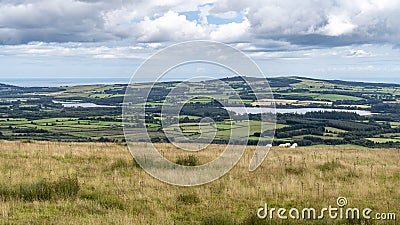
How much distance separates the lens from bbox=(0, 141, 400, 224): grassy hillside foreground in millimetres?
9672

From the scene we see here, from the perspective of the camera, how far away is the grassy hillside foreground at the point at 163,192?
9672 millimetres

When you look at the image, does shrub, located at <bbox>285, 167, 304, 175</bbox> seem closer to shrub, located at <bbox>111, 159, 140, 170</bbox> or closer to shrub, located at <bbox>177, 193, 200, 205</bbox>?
shrub, located at <bbox>177, 193, 200, 205</bbox>

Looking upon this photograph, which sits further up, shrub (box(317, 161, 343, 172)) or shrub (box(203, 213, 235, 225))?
shrub (box(203, 213, 235, 225))

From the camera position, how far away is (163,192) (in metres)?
12.3

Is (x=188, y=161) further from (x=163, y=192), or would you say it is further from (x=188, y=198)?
(x=188, y=198)

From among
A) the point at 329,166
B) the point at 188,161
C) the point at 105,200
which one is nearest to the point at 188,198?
the point at 105,200

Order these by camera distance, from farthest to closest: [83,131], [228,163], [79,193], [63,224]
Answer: [83,131], [228,163], [79,193], [63,224]

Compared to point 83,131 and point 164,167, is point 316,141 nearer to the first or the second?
point 83,131

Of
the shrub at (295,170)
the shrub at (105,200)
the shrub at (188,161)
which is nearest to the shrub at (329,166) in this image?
the shrub at (295,170)

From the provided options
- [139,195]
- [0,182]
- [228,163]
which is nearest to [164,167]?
[228,163]

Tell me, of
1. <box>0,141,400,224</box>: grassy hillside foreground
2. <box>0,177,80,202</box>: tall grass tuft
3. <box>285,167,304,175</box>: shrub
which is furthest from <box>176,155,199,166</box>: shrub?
<box>0,177,80,202</box>: tall grass tuft

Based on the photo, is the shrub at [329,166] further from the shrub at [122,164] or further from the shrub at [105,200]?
the shrub at [105,200]

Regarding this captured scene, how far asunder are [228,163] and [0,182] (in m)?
9.10

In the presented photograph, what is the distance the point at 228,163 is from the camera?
17.5 meters
